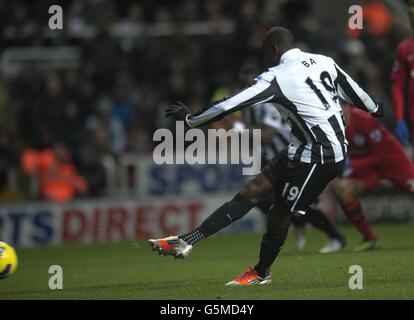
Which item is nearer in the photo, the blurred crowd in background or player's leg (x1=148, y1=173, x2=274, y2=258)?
player's leg (x1=148, y1=173, x2=274, y2=258)

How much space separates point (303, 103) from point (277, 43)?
63 centimetres

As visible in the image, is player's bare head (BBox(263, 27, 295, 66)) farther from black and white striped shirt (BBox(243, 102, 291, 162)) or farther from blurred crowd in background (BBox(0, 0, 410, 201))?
blurred crowd in background (BBox(0, 0, 410, 201))

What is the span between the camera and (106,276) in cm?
1152

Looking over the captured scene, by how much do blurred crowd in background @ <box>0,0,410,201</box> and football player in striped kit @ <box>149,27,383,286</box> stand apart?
9.19 meters

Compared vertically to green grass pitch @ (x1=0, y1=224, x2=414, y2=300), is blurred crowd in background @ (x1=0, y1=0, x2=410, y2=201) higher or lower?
higher

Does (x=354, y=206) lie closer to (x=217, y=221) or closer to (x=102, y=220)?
(x=217, y=221)

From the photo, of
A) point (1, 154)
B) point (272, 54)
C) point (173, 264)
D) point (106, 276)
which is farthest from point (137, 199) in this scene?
point (272, 54)

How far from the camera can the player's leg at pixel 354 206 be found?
1375cm

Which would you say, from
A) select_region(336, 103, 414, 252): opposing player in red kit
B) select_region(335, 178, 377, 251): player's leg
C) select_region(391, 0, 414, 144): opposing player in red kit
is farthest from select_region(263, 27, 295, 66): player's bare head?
select_region(335, 178, 377, 251): player's leg

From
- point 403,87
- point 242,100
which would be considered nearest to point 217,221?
point 242,100

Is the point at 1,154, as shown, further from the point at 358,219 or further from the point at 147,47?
the point at 358,219

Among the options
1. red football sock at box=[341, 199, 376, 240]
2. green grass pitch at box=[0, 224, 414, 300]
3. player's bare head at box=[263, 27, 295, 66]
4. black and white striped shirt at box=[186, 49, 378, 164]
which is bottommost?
green grass pitch at box=[0, 224, 414, 300]

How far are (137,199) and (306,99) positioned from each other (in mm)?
9227

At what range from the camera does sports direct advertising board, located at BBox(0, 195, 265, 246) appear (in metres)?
17.9
